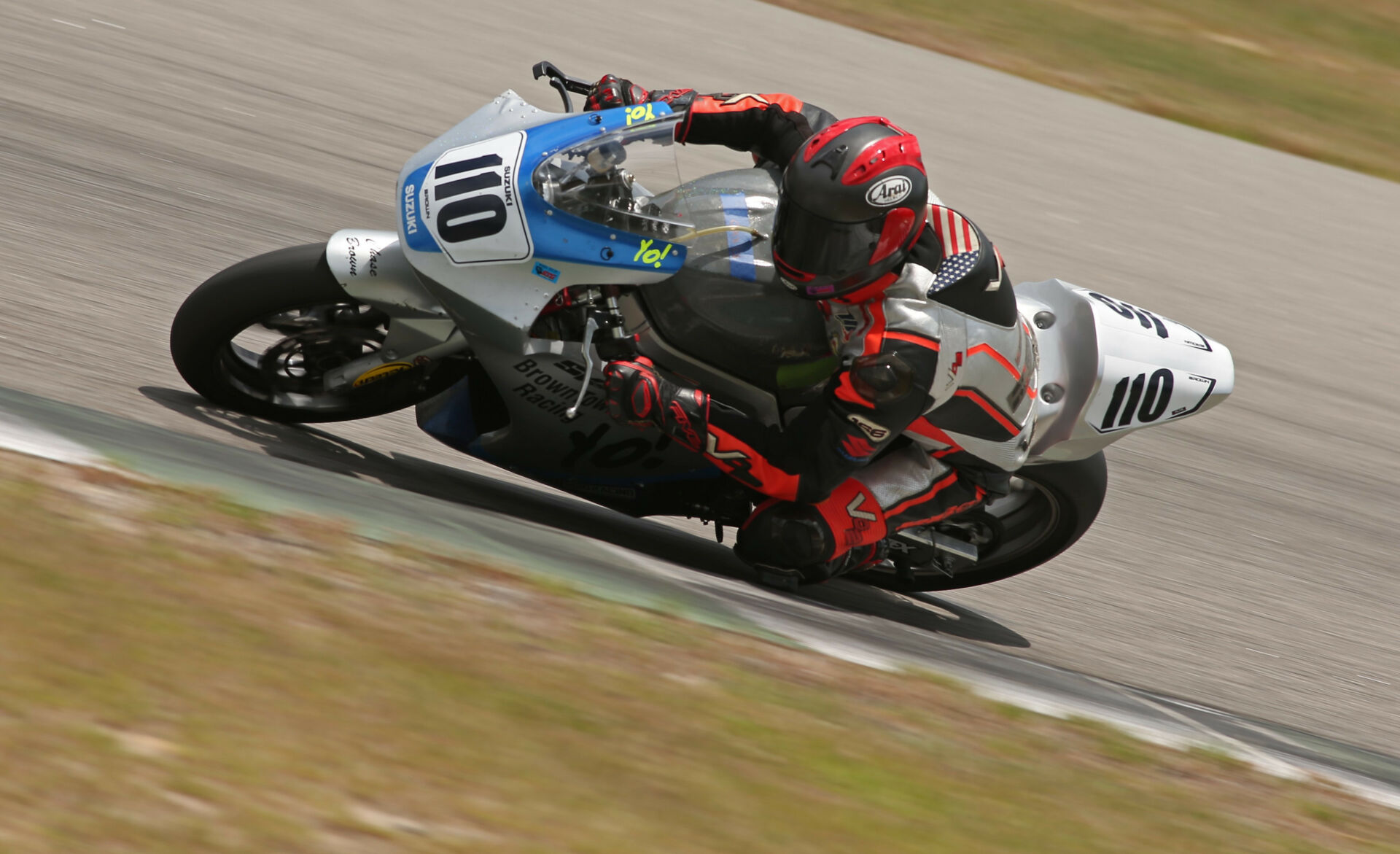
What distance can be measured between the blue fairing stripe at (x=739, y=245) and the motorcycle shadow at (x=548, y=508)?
1.03m

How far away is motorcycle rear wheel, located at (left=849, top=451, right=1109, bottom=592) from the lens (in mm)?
4527

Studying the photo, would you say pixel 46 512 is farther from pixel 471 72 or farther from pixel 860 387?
pixel 471 72

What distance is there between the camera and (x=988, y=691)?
3605 millimetres

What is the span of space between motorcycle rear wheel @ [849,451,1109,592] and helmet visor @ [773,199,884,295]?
4.15 ft

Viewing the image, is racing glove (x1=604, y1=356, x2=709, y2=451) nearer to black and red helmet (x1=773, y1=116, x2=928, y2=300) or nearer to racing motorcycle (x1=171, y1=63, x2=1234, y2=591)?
racing motorcycle (x1=171, y1=63, x2=1234, y2=591)

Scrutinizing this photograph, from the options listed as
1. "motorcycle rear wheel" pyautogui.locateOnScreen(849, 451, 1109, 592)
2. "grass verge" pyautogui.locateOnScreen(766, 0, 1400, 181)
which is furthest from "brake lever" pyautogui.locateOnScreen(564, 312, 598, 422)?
"grass verge" pyautogui.locateOnScreen(766, 0, 1400, 181)

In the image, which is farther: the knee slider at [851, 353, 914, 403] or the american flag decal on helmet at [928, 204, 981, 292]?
the american flag decal on helmet at [928, 204, 981, 292]

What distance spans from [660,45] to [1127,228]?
328cm

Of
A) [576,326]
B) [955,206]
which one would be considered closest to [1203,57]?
[955,206]

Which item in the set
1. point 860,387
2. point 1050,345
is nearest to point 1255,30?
point 1050,345

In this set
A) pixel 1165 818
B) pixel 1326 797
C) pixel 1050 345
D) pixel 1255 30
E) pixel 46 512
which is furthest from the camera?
pixel 1255 30

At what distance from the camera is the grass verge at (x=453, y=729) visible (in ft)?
7.40

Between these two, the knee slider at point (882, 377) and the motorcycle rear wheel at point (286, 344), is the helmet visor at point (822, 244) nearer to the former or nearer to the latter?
the knee slider at point (882, 377)

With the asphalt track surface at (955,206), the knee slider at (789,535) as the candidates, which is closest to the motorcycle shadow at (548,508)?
the asphalt track surface at (955,206)
